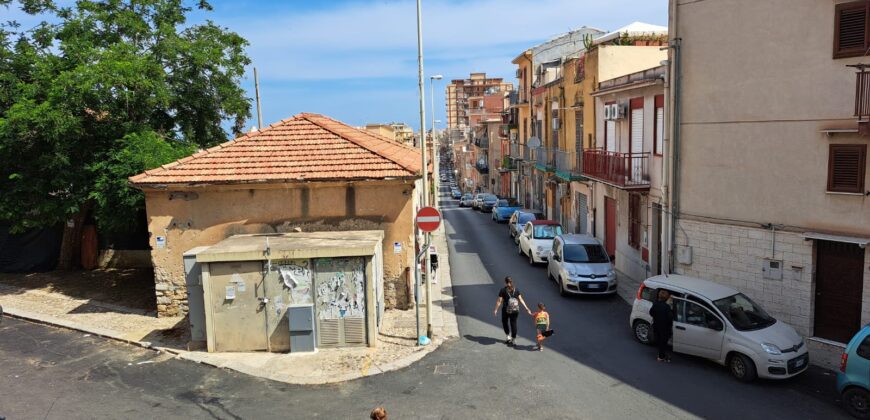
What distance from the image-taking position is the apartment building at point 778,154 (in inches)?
454

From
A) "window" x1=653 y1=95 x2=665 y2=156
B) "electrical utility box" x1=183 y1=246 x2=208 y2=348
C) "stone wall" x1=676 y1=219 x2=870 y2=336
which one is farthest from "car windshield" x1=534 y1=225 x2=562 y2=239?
"electrical utility box" x1=183 y1=246 x2=208 y2=348

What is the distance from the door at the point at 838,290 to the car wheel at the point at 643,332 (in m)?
3.28

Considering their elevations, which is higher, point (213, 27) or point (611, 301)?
point (213, 27)

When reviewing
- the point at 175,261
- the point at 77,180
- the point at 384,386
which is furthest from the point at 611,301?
the point at 77,180

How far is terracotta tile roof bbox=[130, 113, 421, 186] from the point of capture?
47.6 feet

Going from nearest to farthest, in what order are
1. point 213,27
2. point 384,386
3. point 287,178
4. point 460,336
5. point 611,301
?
point 384,386 → point 460,336 → point 287,178 → point 611,301 → point 213,27

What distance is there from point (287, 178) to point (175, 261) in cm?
366

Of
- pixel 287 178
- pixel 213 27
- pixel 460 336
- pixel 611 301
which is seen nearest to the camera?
pixel 460 336

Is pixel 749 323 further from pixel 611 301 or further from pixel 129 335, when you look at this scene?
pixel 129 335

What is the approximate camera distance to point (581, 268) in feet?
56.2

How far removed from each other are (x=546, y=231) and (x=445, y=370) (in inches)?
511

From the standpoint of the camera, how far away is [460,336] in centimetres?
1344

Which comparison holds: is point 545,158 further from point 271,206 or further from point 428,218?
point 428,218

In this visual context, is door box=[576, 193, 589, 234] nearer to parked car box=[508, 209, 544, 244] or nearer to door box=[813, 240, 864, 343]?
parked car box=[508, 209, 544, 244]
